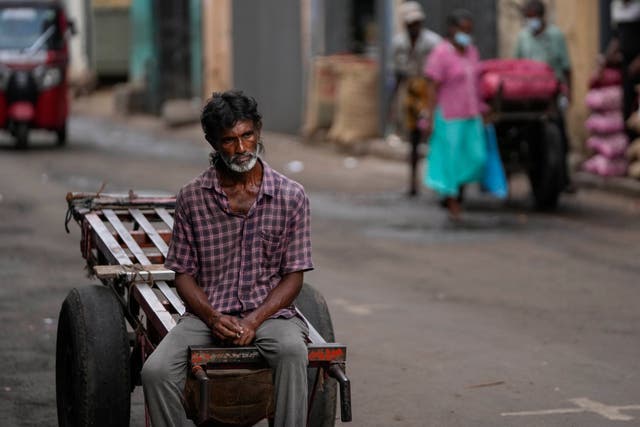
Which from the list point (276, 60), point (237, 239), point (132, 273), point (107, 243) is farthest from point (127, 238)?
point (276, 60)

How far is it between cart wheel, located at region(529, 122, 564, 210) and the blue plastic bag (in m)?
0.36

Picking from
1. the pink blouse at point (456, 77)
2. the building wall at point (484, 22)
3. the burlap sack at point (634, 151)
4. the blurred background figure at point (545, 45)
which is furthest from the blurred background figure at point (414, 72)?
the building wall at point (484, 22)

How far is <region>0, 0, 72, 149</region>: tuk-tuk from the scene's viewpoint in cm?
2073

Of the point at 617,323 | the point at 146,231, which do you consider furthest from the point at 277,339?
the point at 617,323

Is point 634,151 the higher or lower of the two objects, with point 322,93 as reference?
higher

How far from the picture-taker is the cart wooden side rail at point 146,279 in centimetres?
481

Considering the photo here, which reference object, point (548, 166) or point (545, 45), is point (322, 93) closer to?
point (545, 45)

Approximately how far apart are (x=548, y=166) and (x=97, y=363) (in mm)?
8122

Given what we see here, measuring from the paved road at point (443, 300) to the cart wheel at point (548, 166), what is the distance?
21 centimetres

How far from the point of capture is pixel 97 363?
533 centimetres

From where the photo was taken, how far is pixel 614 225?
12.4m

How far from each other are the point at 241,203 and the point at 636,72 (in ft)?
32.1

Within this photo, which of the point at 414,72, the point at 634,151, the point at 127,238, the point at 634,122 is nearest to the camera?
the point at 127,238

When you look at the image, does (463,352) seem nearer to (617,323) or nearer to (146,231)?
(617,323)
